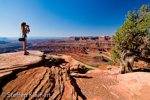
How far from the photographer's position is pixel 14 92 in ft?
8.80

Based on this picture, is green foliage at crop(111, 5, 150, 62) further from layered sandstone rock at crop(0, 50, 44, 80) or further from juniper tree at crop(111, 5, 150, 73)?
layered sandstone rock at crop(0, 50, 44, 80)

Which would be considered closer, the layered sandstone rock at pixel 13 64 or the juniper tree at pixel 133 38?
the layered sandstone rock at pixel 13 64

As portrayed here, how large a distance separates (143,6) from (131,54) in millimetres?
5293

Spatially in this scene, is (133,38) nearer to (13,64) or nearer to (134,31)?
(134,31)

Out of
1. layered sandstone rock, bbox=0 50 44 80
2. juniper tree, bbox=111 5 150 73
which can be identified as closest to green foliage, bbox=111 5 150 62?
juniper tree, bbox=111 5 150 73

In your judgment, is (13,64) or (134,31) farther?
(134,31)

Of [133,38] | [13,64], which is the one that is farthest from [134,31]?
[13,64]

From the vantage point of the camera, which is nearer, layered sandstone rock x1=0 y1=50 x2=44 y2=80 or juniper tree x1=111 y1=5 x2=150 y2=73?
layered sandstone rock x1=0 y1=50 x2=44 y2=80

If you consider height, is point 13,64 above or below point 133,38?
below

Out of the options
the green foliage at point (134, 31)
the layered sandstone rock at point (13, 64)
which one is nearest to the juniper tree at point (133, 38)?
the green foliage at point (134, 31)

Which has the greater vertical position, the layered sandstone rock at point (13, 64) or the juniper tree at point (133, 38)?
the juniper tree at point (133, 38)

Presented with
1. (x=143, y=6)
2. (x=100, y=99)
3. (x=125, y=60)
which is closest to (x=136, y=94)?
(x=100, y=99)

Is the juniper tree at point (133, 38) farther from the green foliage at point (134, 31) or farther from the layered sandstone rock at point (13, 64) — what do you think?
the layered sandstone rock at point (13, 64)

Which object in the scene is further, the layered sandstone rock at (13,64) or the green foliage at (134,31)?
the green foliage at (134,31)
